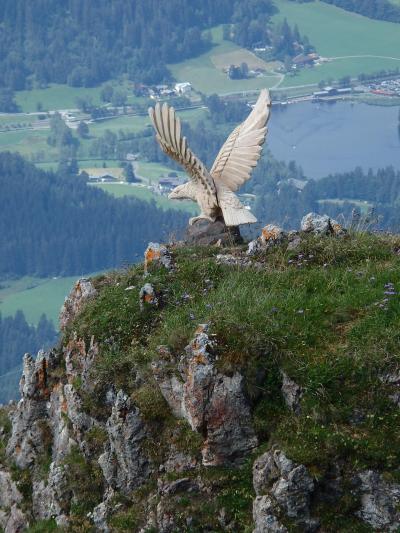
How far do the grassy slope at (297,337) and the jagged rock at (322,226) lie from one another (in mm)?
417

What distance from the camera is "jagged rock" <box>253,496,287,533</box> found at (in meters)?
17.1

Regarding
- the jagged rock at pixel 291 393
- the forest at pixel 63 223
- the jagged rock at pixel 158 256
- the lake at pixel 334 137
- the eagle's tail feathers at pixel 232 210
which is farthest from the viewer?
the lake at pixel 334 137

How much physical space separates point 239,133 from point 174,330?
732 centimetres

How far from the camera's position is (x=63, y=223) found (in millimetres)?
162500

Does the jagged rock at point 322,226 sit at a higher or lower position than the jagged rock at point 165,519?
higher

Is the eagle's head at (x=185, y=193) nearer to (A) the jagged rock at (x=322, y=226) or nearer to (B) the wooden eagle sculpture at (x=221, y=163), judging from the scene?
(B) the wooden eagle sculpture at (x=221, y=163)

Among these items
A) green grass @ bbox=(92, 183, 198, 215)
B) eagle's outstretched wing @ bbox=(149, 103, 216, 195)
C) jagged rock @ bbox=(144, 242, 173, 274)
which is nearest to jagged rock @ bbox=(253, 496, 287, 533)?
jagged rock @ bbox=(144, 242, 173, 274)

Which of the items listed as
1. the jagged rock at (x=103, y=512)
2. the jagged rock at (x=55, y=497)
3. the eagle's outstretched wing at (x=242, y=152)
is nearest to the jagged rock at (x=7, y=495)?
the jagged rock at (x=55, y=497)

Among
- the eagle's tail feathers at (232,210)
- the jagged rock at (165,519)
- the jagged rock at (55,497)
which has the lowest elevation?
the jagged rock at (55,497)

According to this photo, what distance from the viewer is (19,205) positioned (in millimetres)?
168750

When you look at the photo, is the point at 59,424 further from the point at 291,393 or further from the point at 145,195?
the point at 145,195

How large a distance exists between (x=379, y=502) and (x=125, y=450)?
12.5ft

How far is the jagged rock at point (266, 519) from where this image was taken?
17062 mm

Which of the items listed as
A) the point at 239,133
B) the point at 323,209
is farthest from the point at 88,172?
the point at 239,133
